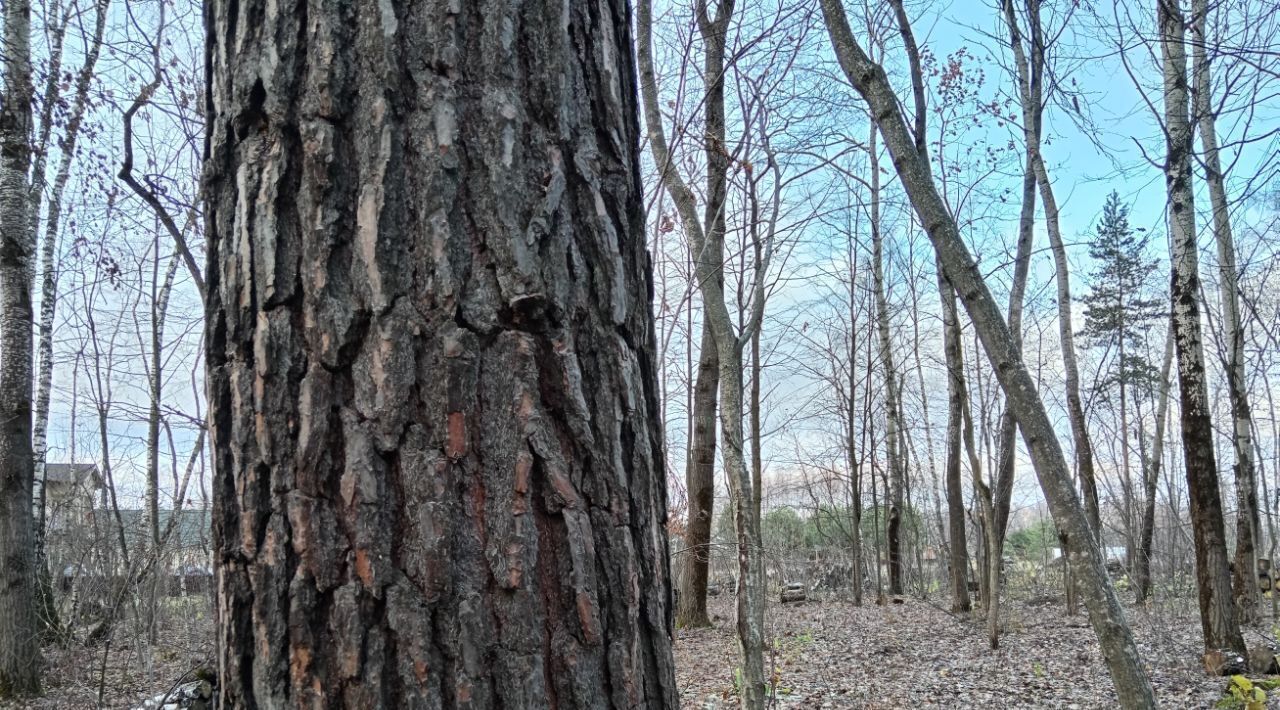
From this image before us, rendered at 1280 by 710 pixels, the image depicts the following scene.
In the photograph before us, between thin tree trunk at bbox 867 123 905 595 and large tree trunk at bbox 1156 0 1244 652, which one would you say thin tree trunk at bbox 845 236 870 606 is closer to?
thin tree trunk at bbox 867 123 905 595

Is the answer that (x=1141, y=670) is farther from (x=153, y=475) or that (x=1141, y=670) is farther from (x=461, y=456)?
(x=153, y=475)

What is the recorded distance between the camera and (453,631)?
2.63 feet

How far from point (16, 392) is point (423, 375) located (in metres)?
7.11

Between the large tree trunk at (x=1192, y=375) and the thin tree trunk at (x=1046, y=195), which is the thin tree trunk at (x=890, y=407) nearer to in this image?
the thin tree trunk at (x=1046, y=195)

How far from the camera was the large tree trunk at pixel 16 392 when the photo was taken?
19.7 feet

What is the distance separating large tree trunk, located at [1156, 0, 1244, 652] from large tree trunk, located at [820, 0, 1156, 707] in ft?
9.56

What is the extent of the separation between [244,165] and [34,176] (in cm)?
825

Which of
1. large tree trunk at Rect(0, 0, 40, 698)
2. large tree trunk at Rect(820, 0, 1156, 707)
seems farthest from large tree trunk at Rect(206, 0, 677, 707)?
large tree trunk at Rect(0, 0, 40, 698)

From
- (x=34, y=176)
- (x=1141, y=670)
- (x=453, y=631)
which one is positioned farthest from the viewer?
(x=34, y=176)

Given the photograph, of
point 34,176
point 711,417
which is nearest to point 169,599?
point 34,176

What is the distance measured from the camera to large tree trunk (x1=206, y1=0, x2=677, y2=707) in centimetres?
81

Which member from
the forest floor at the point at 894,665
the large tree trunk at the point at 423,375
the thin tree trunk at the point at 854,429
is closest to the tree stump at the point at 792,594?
the thin tree trunk at the point at 854,429

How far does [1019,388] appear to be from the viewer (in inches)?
146

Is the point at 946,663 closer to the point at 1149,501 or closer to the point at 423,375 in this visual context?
the point at 1149,501
